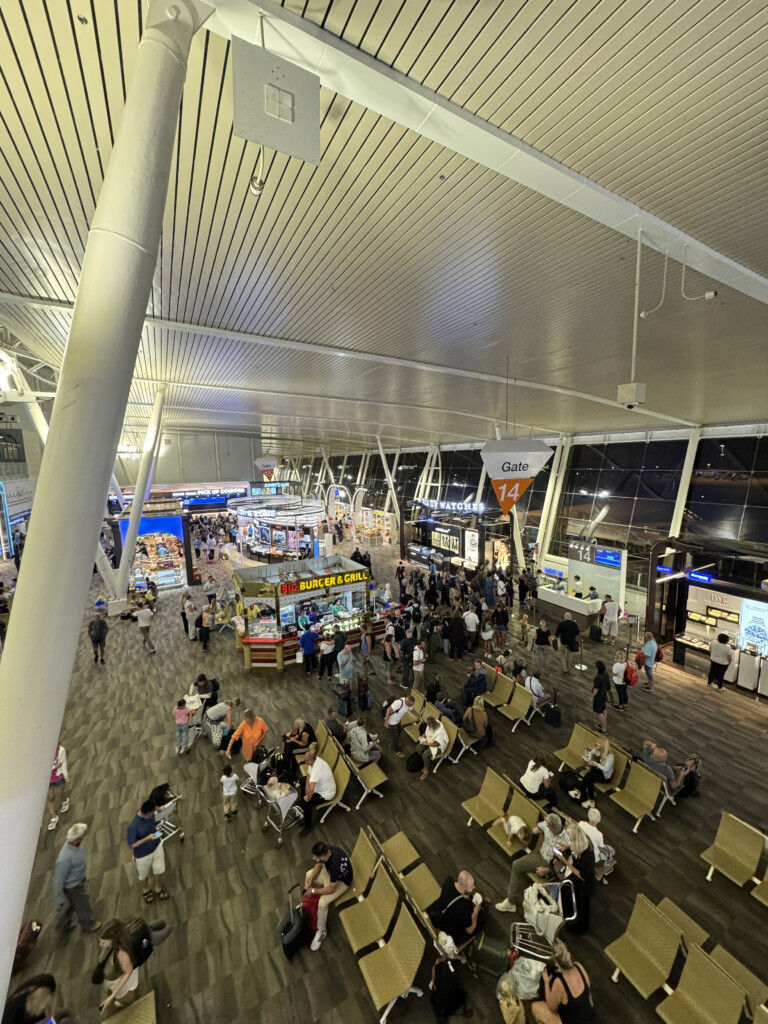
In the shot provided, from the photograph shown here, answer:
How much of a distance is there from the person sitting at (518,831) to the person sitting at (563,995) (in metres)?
1.53

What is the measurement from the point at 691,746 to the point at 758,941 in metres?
3.31

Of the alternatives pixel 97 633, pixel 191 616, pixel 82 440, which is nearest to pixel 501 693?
pixel 82 440

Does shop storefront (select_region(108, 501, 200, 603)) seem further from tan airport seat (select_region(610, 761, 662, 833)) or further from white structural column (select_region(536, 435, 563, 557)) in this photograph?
tan airport seat (select_region(610, 761, 662, 833))

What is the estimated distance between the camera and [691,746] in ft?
22.7

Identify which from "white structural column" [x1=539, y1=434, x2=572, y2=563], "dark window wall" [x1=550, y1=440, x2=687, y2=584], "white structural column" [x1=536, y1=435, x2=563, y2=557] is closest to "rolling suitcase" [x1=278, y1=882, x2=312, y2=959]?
"dark window wall" [x1=550, y1=440, x2=687, y2=584]

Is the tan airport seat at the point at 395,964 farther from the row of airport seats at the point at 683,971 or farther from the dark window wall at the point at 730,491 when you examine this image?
the dark window wall at the point at 730,491

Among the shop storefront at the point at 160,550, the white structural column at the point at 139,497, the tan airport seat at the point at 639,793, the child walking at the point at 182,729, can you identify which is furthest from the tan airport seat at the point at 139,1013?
the shop storefront at the point at 160,550

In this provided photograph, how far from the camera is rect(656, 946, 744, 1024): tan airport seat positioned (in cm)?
299

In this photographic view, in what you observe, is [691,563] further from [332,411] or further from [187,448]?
[187,448]

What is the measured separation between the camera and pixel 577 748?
20.5 feet

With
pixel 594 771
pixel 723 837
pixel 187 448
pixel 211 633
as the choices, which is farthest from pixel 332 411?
pixel 187 448

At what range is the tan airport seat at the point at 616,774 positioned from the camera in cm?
568

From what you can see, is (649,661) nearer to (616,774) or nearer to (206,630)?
(616,774)

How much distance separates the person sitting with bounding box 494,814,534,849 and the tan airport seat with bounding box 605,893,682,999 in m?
1.08
